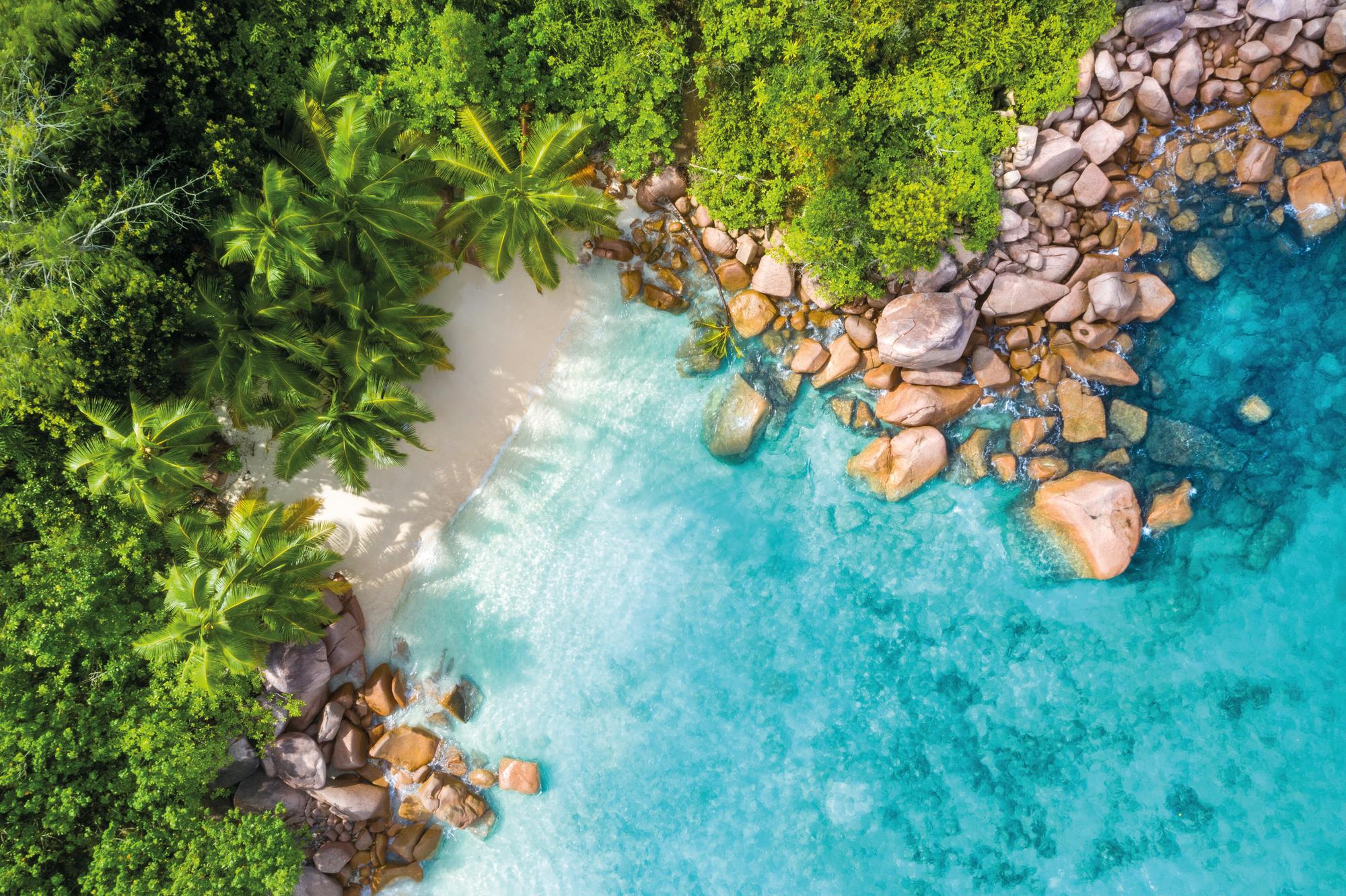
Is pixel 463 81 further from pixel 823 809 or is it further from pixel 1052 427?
pixel 823 809

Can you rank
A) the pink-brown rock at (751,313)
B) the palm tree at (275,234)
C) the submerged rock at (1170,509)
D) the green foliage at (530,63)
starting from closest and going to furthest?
the palm tree at (275,234)
the green foliage at (530,63)
the submerged rock at (1170,509)
the pink-brown rock at (751,313)

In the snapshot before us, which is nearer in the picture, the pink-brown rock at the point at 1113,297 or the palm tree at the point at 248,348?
the palm tree at the point at 248,348

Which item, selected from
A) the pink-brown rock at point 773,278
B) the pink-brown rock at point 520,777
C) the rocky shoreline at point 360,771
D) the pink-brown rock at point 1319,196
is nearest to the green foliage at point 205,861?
the rocky shoreline at point 360,771

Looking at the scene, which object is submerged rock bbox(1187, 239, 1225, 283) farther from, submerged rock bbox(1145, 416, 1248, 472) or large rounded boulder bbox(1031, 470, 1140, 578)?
large rounded boulder bbox(1031, 470, 1140, 578)

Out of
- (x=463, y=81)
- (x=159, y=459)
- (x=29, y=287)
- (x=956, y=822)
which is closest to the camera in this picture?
(x=29, y=287)

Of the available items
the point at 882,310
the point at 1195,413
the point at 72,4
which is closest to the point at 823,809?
the point at 882,310

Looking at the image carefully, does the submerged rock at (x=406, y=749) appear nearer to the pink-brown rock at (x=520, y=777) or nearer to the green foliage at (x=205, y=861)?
the pink-brown rock at (x=520, y=777)
